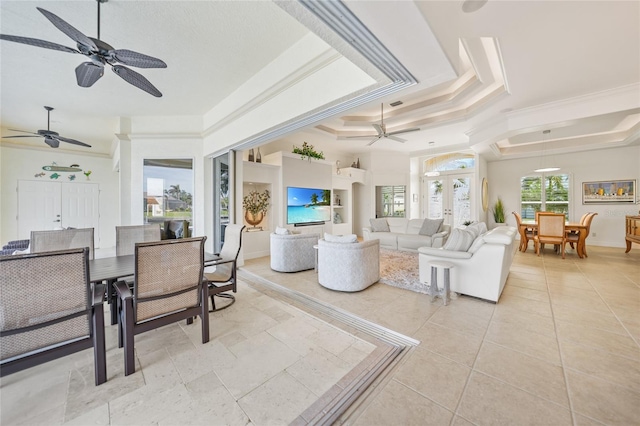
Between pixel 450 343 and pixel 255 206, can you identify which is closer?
pixel 450 343

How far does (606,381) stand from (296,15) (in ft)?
10.7

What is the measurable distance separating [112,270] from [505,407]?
3.15 meters

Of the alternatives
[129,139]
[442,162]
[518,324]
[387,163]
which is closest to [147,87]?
[129,139]

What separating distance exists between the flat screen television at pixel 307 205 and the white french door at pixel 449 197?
381 centimetres

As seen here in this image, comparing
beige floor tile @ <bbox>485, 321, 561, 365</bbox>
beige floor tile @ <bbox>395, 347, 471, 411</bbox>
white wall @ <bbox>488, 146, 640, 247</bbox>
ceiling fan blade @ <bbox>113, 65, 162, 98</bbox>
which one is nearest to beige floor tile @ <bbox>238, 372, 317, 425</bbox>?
beige floor tile @ <bbox>395, 347, 471, 411</bbox>

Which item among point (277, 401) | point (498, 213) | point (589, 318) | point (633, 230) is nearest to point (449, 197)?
point (498, 213)

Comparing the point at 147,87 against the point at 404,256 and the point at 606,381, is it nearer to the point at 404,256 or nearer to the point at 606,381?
Result: the point at 606,381

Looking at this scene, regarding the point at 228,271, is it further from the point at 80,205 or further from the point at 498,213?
the point at 498,213

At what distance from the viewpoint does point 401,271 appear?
4.27m

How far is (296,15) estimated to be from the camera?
162 cm

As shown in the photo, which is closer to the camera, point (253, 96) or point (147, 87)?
point (147, 87)

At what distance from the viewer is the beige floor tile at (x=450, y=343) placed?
2.00 m

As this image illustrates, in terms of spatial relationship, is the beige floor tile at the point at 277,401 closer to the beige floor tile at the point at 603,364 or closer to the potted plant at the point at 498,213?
the beige floor tile at the point at 603,364

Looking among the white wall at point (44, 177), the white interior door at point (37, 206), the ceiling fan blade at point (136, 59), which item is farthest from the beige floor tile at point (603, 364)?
the white interior door at point (37, 206)
